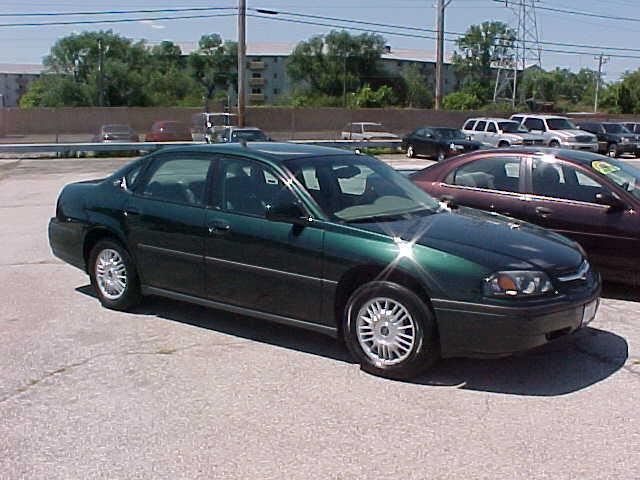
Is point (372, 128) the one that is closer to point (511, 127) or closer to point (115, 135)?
point (511, 127)

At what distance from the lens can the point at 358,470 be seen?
3.81 metres

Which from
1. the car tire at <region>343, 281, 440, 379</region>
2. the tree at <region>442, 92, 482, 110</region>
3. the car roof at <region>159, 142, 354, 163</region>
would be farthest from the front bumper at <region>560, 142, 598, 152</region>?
the tree at <region>442, 92, 482, 110</region>

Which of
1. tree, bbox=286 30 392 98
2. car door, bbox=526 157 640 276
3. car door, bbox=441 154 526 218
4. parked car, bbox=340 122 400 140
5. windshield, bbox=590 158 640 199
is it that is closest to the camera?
car door, bbox=526 157 640 276

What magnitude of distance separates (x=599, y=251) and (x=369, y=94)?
290 feet

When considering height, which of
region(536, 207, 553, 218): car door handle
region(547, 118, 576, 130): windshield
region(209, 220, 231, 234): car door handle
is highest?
region(547, 118, 576, 130): windshield

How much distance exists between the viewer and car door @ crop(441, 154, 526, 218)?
785 centimetres

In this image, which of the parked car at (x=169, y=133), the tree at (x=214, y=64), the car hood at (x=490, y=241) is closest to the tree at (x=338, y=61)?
the tree at (x=214, y=64)

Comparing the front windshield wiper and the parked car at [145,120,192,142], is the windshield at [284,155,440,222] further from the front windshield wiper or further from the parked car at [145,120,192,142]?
the parked car at [145,120,192,142]

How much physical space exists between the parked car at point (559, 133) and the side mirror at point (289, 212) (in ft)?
89.5

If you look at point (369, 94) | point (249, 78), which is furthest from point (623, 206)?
point (249, 78)

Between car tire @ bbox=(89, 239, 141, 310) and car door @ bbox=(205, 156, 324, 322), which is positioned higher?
car door @ bbox=(205, 156, 324, 322)

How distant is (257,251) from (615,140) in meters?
32.1

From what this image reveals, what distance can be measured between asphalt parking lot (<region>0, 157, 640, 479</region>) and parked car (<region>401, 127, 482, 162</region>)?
24.0 m

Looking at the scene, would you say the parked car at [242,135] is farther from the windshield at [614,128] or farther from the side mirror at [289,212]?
the side mirror at [289,212]
